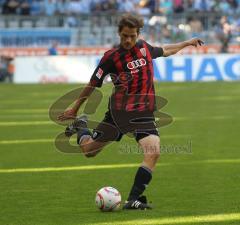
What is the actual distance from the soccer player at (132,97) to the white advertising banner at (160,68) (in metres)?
26.3

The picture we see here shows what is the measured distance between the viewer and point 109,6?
42.4 meters

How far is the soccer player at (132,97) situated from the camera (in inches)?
363

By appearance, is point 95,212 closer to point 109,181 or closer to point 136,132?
point 136,132

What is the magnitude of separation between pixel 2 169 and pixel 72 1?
3058cm

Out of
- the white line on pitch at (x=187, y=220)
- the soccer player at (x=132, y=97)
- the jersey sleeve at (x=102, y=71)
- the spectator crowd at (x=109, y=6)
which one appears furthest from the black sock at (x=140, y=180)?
the spectator crowd at (x=109, y=6)

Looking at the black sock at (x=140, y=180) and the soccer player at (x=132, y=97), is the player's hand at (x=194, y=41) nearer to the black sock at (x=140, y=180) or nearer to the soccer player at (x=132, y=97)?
the soccer player at (x=132, y=97)

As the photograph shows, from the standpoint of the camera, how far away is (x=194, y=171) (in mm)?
12570

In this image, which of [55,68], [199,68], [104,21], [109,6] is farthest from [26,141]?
[109,6]

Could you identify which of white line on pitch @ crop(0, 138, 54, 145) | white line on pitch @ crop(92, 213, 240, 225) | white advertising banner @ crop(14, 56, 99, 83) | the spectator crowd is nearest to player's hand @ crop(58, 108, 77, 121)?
white line on pitch @ crop(92, 213, 240, 225)

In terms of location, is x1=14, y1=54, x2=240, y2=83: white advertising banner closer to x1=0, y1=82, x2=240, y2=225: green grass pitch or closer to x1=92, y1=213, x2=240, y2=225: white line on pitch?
x1=0, y1=82, x2=240, y2=225: green grass pitch

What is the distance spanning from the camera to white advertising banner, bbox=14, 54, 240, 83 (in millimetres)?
36188

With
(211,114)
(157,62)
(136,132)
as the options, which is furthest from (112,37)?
(136,132)

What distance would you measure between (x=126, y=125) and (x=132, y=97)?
12.5 inches

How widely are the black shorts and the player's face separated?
0.80 m
